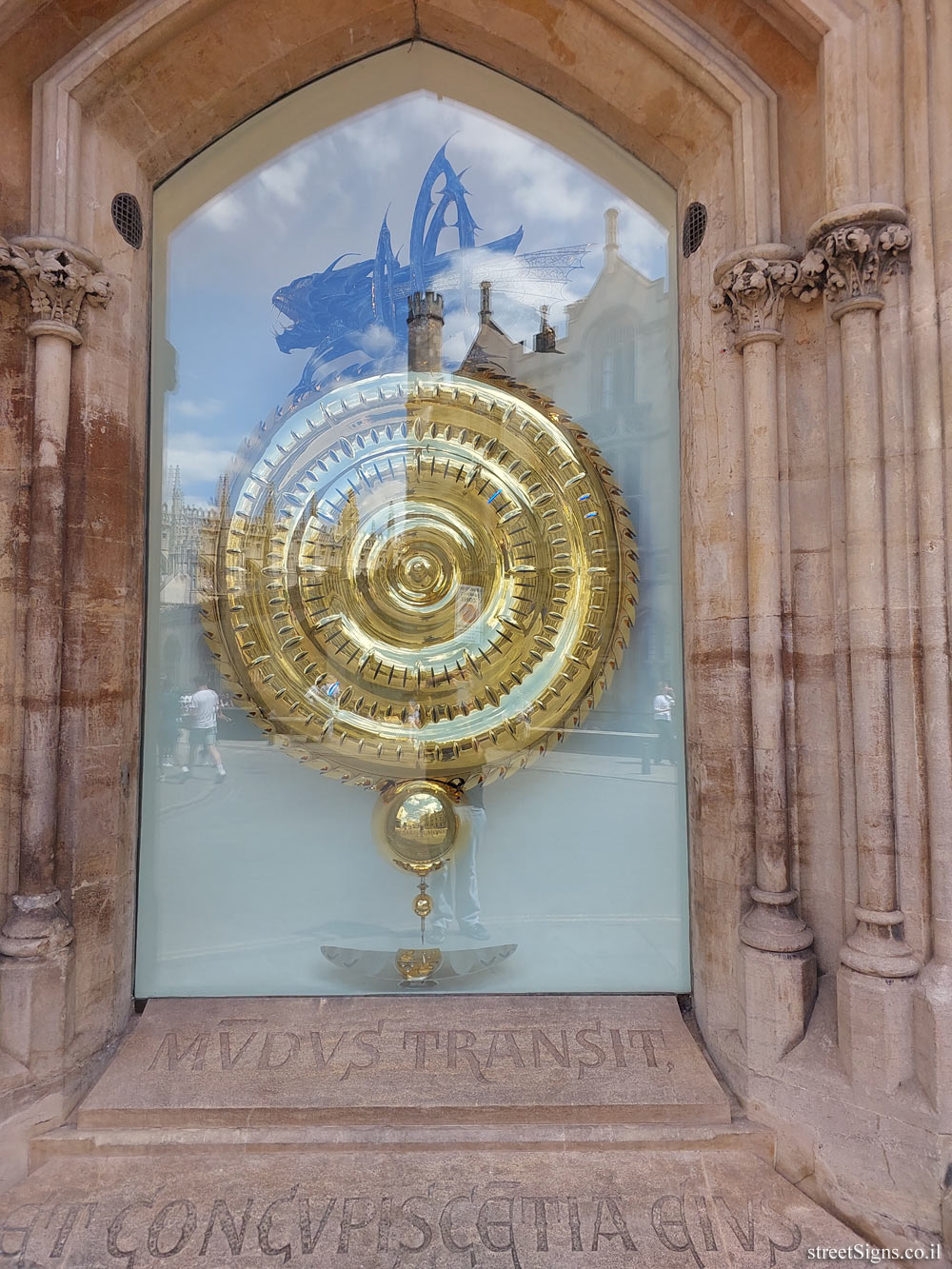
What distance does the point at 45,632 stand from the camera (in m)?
3.05

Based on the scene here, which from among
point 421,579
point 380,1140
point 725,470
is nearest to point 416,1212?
point 380,1140

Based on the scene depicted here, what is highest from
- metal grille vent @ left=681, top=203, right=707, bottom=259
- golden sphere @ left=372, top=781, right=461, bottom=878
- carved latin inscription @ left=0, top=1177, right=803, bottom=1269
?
metal grille vent @ left=681, top=203, right=707, bottom=259

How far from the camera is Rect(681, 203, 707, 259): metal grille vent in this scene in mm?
3488

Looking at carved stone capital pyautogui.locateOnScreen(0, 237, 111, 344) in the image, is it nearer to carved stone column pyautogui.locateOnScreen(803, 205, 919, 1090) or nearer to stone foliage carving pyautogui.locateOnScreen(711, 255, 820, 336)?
stone foliage carving pyautogui.locateOnScreen(711, 255, 820, 336)

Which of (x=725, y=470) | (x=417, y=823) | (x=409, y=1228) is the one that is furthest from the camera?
(x=417, y=823)

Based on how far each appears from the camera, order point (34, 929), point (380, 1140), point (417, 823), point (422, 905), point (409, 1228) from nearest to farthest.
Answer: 1. point (409, 1228)
2. point (380, 1140)
3. point (34, 929)
4. point (417, 823)
5. point (422, 905)

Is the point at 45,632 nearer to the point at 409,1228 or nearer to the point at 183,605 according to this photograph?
the point at 183,605

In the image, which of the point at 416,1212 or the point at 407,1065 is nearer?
the point at 416,1212

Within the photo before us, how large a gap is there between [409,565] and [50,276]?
1852mm

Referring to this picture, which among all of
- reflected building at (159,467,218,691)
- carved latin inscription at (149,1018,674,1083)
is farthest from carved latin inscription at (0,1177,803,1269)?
reflected building at (159,467,218,691)

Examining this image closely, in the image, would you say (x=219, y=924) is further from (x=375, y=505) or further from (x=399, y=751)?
(x=375, y=505)

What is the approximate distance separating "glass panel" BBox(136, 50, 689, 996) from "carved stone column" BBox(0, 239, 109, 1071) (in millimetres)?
528

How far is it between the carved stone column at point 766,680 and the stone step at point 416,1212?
53 centimetres

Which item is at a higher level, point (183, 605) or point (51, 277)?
point (51, 277)
